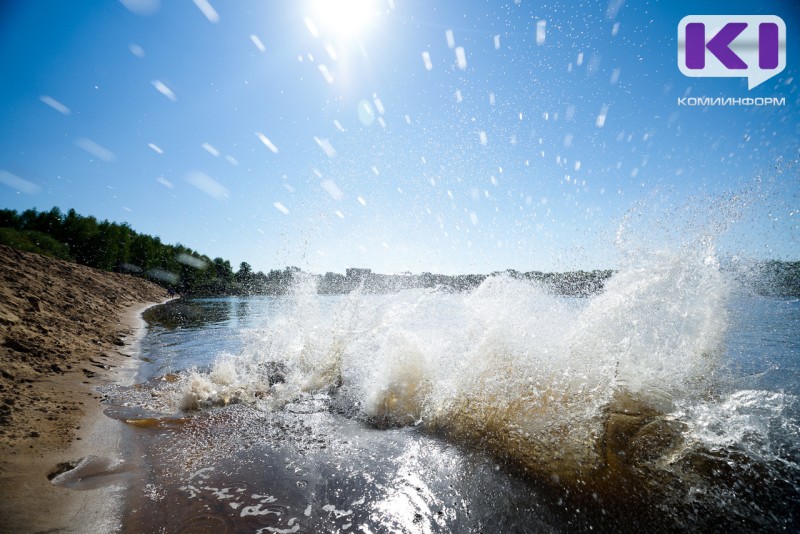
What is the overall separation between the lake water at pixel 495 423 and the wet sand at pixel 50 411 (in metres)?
0.35

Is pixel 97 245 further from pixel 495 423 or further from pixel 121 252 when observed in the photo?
pixel 495 423

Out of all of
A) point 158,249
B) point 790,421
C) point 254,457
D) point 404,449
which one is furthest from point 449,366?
point 158,249

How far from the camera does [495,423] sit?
15.6 ft

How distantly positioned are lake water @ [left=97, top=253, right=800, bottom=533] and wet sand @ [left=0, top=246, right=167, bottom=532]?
0.35 metres

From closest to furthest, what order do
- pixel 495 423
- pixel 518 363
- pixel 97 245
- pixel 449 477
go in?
pixel 449 477 < pixel 495 423 < pixel 518 363 < pixel 97 245

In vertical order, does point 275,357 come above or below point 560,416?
below

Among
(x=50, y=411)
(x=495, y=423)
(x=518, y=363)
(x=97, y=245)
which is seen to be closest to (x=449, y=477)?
(x=495, y=423)

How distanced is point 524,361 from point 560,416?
4.66 ft

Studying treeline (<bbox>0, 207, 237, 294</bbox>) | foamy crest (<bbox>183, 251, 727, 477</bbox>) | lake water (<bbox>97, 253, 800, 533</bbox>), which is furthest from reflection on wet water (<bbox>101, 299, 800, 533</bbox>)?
treeline (<bbox>0, 207, 237, 294</bbox>)

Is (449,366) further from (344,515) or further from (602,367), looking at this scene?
(344,515)

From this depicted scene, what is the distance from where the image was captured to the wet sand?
285 centimetres

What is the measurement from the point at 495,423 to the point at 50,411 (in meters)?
7.08

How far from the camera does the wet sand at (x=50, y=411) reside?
2848 mm

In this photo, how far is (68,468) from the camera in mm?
3562
